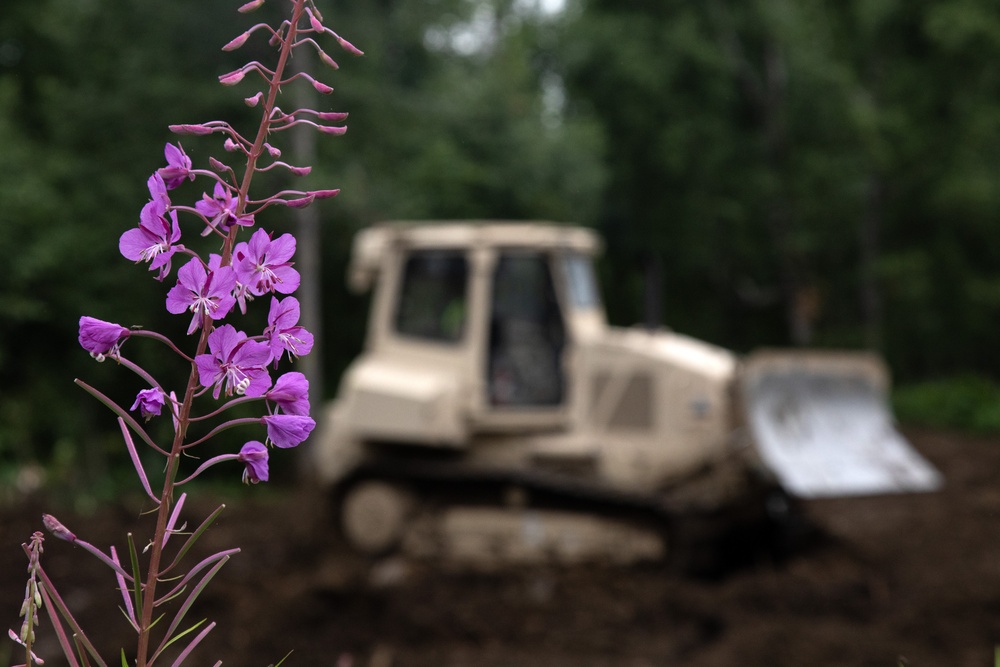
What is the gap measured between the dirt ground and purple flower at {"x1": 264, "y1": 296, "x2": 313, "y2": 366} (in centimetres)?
563

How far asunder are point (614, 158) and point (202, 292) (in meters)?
25.5

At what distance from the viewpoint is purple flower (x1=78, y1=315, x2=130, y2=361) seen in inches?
42.8

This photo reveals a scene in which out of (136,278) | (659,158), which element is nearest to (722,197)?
(659,158)

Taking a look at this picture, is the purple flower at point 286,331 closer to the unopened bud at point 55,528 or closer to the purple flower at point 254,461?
the purple flower at point 254,461

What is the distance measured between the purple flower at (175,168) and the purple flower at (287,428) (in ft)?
0.83

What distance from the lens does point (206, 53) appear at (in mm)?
17828

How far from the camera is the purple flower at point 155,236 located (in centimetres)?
110

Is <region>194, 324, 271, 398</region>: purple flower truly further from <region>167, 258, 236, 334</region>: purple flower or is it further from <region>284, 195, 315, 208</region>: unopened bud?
<region>284, 195, 315, 208</region>: unopened bud

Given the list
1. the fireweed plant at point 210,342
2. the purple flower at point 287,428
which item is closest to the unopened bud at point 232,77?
the fireweed plant at point 210,342

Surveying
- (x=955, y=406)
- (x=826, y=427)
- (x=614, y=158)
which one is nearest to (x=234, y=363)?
(x=826, y=427)

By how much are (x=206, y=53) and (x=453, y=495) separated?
11410 mm

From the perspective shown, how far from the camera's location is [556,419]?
27.7 feet

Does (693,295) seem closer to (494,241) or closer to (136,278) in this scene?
(136,278)

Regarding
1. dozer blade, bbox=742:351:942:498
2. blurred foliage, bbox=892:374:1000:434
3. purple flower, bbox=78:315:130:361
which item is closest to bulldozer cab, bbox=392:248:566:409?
dozer blade, bbox=742:351:942:498
